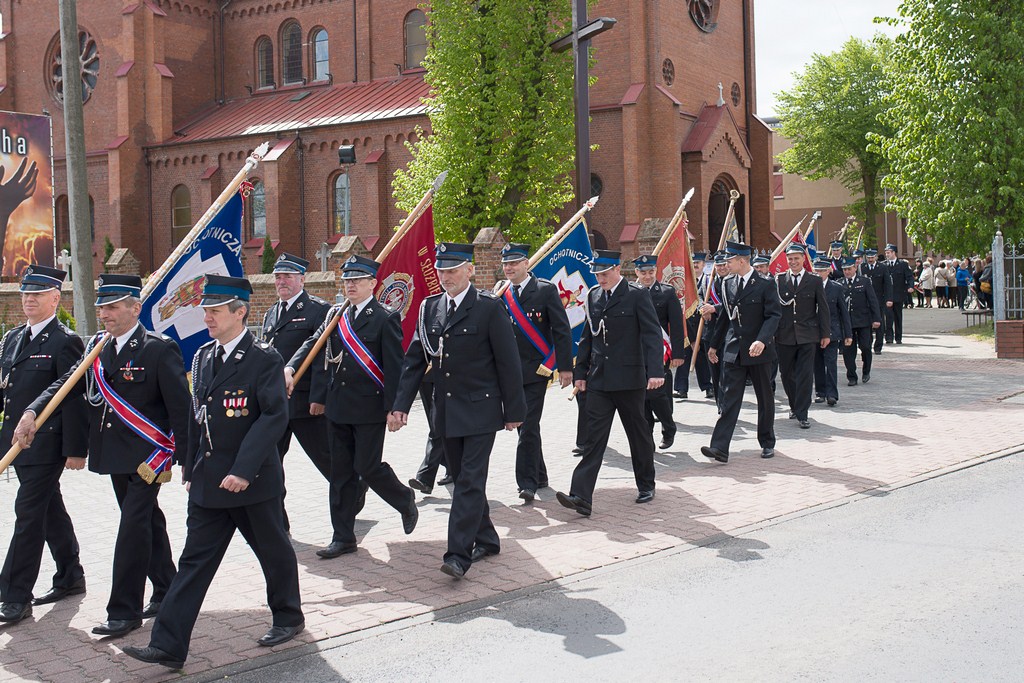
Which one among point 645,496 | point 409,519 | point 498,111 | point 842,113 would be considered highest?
point 842,113

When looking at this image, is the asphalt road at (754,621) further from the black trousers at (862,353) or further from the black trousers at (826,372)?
the black trousers at (862,353)

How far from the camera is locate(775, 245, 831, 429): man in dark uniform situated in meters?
12.5

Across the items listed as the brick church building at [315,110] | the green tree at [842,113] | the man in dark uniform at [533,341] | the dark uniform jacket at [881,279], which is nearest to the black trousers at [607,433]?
the man in dark uniform at [533,341]

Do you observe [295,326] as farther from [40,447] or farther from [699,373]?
[699,373]

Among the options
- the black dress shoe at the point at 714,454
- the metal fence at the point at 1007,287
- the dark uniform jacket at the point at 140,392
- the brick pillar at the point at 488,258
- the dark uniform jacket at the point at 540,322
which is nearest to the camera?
the dark uniform jacket at the point at 140,392

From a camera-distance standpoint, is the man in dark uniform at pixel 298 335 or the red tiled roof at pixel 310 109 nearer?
the man in dark uniform at pixel 298 335

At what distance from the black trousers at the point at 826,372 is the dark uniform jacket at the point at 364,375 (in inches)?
320

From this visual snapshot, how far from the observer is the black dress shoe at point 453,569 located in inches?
248

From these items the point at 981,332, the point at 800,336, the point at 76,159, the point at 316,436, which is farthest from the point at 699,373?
the point at 981,332

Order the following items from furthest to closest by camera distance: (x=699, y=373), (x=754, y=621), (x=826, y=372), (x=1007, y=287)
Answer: (x=1007, y=287) → (x=699, y=373) → (x=826, y=372) → (x=754, y=621)

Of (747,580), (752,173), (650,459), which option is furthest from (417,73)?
(747,580)

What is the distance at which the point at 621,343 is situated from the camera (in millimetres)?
8445

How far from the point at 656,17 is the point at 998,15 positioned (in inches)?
→ 405

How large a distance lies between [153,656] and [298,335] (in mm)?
3450
